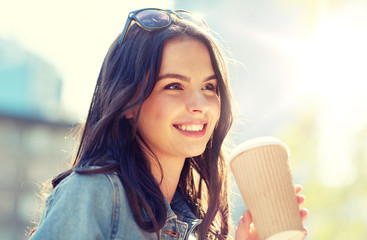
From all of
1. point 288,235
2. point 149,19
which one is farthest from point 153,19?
point 288,235

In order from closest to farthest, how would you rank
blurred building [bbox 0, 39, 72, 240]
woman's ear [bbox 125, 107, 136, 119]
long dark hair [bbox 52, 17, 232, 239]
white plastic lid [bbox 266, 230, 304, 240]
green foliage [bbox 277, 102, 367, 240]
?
white plastic lid [bbox 266, 230, 304, 240]
long dark hair [bbox 52, 17, 232, 239]
woman's ear [bbox 125, 107, 136, 119]
green foliage [bbox 277, 102, 367, 240]
blurred building [bbox 0, 39, 72, 240]

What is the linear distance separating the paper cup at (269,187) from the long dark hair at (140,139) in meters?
0.40

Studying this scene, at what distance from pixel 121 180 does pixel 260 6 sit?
71.3 meters

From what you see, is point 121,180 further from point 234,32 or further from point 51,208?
point 234,32

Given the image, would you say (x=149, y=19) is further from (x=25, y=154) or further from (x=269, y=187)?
(x=25, y=154)

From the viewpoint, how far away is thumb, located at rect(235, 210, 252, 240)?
7.59ft

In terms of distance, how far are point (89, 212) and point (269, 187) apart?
665 millimetres

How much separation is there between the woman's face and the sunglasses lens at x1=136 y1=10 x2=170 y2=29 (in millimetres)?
114

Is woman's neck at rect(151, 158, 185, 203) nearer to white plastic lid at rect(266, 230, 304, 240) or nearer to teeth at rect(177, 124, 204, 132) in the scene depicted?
teeth at rect(177, 124, 204, 132)

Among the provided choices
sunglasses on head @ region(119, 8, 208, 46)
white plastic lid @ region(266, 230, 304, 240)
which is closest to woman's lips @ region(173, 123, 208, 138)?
sunglasses on head @ region(119, 8, 208, 46)

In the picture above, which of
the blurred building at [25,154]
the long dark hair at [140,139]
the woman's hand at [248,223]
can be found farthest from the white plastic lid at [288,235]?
the blurred building at [25,154]

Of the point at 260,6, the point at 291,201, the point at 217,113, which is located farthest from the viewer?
the point at 260,6

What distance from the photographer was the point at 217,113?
8.40 ft

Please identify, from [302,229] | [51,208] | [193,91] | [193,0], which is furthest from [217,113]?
[193,0]
